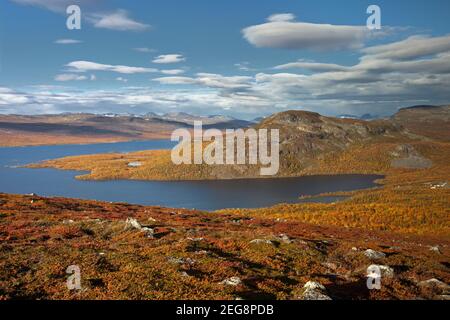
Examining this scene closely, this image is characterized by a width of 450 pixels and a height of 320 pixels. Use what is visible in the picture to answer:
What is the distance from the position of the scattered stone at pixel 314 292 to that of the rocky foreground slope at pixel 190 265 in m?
0.05

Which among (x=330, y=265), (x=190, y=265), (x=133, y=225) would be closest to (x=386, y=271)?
(x=330, y=265)

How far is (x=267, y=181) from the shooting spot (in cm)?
15650

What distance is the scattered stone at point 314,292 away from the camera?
54.4 feet

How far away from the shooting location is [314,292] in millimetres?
17016

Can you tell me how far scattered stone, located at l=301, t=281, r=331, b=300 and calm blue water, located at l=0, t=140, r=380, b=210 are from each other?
282 ft

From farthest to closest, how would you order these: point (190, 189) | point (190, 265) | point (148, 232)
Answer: point (190, 189), point (148, 232), point (190, 265)

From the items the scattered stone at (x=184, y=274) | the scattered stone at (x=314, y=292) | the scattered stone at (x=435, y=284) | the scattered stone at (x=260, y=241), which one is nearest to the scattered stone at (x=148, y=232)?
the scattered stone at (x=260, y=241)

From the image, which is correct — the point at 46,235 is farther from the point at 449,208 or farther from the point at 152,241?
the point at 449,208

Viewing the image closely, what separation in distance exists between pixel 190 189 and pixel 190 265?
391ft

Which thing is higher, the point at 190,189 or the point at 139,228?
the point at 139,228

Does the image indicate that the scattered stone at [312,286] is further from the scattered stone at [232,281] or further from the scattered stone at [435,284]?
the scattered stone at [435,284]

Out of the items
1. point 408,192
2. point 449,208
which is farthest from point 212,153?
point 449,208

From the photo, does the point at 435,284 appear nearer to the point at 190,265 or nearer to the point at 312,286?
the point at 312,286

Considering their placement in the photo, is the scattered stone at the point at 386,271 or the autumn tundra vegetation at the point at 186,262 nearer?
the autumn tundra vegetation at the point at 186,262
